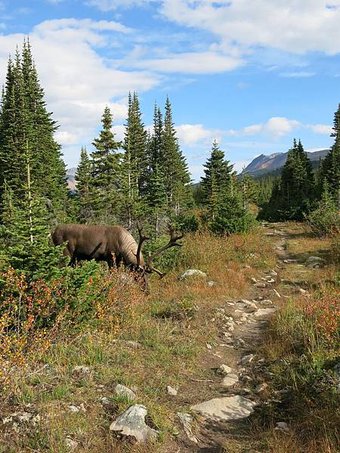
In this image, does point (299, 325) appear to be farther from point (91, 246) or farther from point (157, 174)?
point (157, 174)

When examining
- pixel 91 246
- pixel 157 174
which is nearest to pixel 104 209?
pixel 157 174

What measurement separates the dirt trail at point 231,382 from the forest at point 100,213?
605mm

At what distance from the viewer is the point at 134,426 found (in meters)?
4.65

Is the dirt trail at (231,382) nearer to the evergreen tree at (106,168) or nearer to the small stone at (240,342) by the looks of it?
the small stone at (240,342)

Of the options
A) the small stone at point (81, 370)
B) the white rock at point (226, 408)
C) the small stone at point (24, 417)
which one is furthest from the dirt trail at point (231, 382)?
the small stone at point (24, 417)

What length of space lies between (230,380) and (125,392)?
6.89ft

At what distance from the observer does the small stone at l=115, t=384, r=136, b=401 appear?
5.25 meters

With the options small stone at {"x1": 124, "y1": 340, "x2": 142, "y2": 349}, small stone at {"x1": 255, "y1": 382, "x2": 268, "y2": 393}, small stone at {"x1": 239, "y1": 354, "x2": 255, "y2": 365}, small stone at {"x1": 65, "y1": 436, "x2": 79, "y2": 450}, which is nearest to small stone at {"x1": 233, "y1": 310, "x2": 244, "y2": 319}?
small stone at {"x1": 239, "y1": 354, "x2": 255, "y2": 365}

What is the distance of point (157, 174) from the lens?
38.9m

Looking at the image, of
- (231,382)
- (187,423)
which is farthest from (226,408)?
(231,382)

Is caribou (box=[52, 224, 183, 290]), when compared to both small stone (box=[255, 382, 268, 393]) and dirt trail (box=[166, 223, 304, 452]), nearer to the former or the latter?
dirt trail (box=[166, 223, 304, 452])

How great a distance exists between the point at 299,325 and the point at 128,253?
6.38 metres

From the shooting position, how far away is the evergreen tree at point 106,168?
121ft

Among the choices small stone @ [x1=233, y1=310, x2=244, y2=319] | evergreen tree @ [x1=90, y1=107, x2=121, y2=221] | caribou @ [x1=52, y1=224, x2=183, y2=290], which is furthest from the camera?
evergreen tree @ [x1=90, y1=107, x2=121, y2=221]
